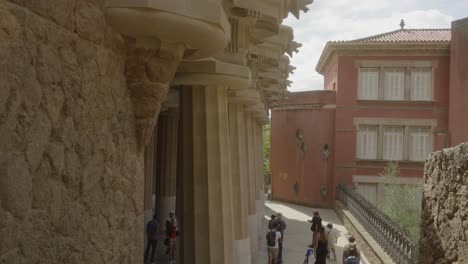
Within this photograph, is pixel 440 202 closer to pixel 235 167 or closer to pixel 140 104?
pixel 140 104

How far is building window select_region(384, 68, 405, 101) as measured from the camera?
2791 centimetres

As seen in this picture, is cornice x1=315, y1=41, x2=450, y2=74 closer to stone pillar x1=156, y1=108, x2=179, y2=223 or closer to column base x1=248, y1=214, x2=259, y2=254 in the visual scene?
column base x1=248, y1=214, x2=259, y2=254

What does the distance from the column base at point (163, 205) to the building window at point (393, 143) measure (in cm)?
1556

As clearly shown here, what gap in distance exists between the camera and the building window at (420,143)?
27.8 metres

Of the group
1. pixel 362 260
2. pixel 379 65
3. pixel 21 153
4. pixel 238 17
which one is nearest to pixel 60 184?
pixel 21 153

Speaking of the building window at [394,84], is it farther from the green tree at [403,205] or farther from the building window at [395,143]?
the green tree at [403,205]

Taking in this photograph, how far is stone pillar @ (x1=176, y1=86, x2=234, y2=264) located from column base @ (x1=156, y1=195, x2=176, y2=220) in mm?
7591

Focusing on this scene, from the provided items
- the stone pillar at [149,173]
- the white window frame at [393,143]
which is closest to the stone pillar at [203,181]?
the stone pillar at [149,173]

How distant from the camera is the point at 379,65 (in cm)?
2800

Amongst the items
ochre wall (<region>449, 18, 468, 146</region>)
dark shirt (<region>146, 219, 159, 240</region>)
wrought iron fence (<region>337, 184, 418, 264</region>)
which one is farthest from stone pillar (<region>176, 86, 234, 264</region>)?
ochre wall (<region>449, 18, 468, 146</region>)

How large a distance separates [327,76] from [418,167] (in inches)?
335

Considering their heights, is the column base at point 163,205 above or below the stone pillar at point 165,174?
below

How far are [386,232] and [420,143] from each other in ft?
48.2

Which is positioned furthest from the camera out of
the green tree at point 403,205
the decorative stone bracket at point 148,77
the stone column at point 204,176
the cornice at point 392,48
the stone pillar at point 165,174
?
the cornice at point 392,48
